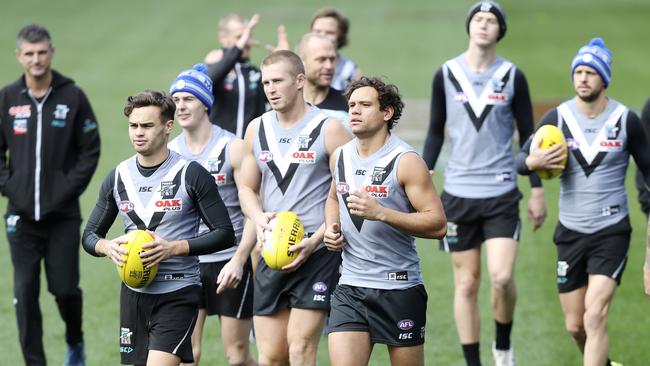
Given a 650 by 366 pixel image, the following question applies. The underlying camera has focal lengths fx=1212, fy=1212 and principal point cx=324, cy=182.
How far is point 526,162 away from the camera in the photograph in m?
9.84

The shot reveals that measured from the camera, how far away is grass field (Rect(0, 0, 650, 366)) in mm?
12188

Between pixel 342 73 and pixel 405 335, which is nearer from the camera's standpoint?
pixel 405 335

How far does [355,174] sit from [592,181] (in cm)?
250

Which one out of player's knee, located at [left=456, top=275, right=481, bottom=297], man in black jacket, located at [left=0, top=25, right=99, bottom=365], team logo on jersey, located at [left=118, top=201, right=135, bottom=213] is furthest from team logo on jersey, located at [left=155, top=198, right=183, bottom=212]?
player's knee, located at [left=456, top=275, right=481, bottom=297]

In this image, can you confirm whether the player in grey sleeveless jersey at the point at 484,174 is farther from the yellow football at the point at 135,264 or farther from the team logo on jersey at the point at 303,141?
the yellow football at the point at 135,264

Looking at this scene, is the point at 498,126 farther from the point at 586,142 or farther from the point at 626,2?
the point at 626,2

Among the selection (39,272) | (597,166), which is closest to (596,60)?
(597,166)

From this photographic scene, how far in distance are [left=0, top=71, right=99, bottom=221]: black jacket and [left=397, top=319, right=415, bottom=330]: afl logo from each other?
3961 millimetres

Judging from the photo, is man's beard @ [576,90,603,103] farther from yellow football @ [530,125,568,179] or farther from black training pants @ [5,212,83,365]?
black training pants @ [5,212,83,365]

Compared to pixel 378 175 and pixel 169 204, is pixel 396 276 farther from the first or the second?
pixel 169 204

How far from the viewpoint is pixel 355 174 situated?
8.42m

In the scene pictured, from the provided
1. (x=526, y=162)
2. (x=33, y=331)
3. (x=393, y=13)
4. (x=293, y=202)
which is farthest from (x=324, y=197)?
(x=393, y=13)

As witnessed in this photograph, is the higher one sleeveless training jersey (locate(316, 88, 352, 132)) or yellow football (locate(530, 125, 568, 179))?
sleeveless training jersey (locate(316, 88, 352, 132))

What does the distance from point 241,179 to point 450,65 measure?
8.50 ft
